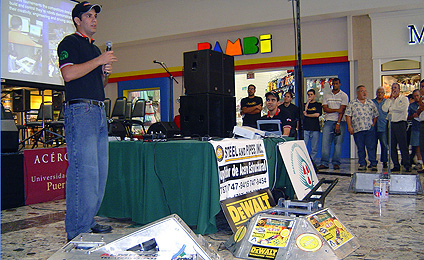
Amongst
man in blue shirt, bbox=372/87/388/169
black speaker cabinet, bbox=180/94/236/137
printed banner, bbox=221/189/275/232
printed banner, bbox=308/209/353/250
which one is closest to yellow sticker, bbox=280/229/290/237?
printed banner, bbox=308/209/353/250

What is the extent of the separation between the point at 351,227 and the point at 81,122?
82.4 inches

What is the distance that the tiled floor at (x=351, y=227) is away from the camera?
2379 mm

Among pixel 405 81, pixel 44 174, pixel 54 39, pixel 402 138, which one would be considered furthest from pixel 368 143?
pixel 54 39

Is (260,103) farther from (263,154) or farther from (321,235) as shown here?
(321,235)

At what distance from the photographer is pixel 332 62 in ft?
29.2

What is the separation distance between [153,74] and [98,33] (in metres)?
2.26

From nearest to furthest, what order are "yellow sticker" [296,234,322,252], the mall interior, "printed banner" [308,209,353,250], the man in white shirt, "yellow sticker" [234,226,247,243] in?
1. "yellow sticker" [296,234,322,252]
2. "printed banner" [308,209,353,250]
3. "yellow sticker" [234,226,247,243]
4. the mall interior
5. the man in white shirt

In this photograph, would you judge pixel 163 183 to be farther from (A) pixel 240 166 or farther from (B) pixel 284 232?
(B) pixel 284 232

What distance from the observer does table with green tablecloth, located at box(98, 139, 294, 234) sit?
105 inches

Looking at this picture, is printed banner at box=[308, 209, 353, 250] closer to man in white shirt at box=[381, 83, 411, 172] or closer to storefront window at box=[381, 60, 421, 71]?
man in white shirt at box=[381, 83, 411, 172]

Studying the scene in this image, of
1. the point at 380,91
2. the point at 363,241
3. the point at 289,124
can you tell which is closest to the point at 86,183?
the point at 363,241

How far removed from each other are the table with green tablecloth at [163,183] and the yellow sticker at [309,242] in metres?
0.71

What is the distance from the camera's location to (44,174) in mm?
4301

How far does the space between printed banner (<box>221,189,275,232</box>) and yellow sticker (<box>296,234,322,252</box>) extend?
2.07ft
